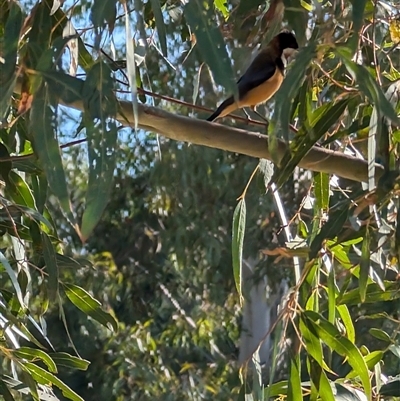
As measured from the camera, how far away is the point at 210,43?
884 millimetres

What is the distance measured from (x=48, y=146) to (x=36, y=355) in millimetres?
678

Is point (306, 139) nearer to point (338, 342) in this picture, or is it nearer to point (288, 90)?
point (288, 90)

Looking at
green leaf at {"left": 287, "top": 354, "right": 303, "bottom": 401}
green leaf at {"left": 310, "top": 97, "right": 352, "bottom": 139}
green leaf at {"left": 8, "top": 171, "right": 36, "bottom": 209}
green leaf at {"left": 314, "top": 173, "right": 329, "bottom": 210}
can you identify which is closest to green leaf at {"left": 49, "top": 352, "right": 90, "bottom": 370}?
green leaf at {"left": 8, "top": 171, "right": 36, "bottom": 209}

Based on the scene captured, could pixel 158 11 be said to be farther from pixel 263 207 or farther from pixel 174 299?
pixel 174 299

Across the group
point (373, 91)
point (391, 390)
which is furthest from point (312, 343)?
point (373, 91)

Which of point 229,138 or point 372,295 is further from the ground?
point 229,138

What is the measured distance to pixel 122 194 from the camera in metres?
5.17

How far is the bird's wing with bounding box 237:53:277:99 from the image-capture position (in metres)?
1.86

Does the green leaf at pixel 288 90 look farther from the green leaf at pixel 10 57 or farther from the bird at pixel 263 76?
the bird at pixel 263 76

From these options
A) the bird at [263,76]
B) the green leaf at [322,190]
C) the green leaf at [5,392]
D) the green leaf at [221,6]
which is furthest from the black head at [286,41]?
the green leaf at [5,392]

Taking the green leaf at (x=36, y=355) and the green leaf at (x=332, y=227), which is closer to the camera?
the green leaf at (x=332, y=227)

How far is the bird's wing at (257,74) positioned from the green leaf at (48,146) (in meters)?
0.96

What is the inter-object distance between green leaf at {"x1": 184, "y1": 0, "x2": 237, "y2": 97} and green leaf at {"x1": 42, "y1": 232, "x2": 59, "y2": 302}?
55 centimetres

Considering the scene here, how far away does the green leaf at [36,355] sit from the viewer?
150 centimetres
